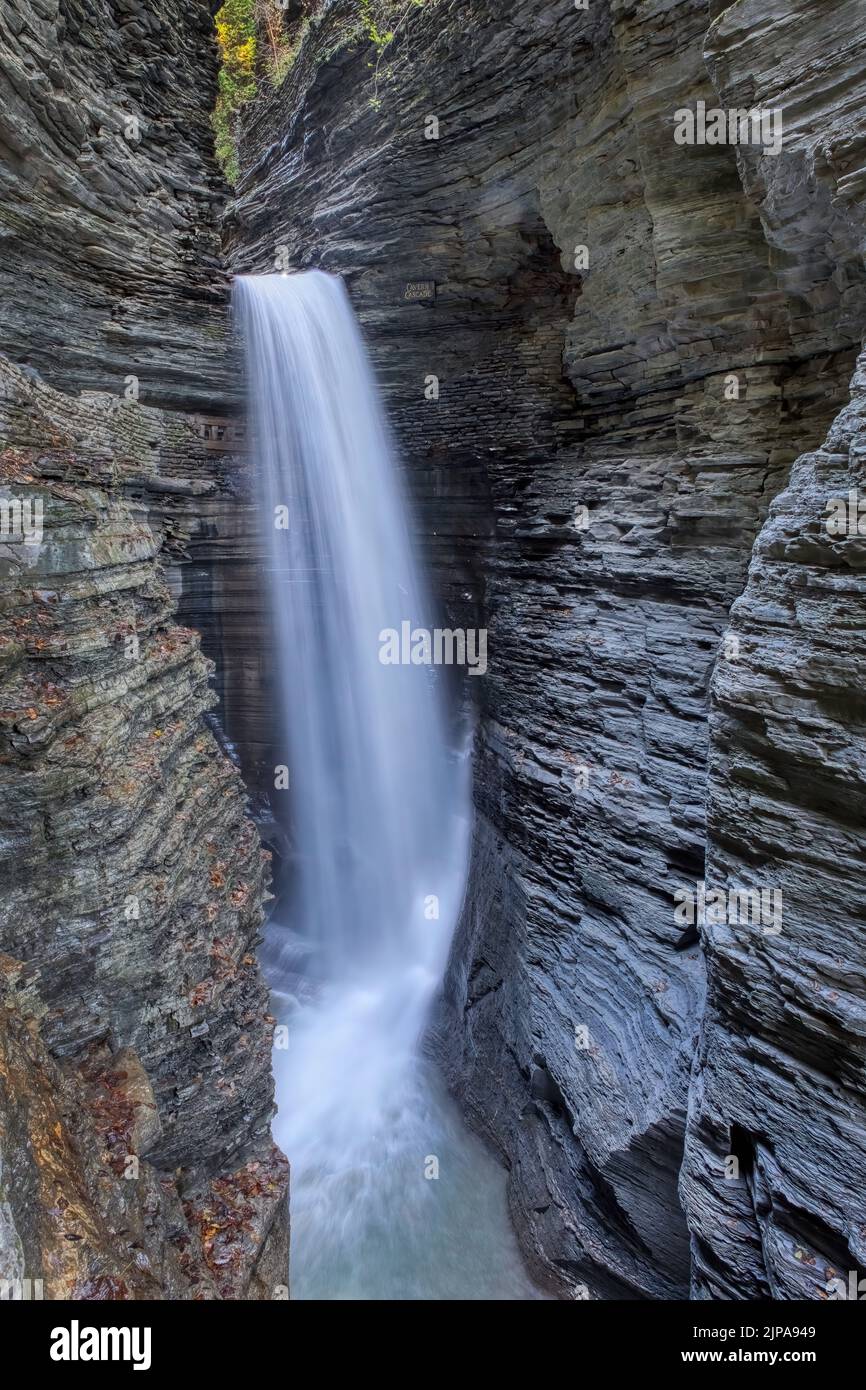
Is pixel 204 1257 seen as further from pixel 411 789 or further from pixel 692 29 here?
pixel 692 29

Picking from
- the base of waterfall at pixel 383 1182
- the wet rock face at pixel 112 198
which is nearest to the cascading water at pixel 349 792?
the base of waterfall at pixel 383 1182

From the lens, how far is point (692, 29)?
658 cm

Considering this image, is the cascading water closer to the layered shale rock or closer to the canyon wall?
the canyon wall

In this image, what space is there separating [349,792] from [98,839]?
28.8 feet

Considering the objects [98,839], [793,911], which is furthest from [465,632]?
[793,911]

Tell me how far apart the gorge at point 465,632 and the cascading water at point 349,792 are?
0.11 metres

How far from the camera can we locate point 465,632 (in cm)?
1277

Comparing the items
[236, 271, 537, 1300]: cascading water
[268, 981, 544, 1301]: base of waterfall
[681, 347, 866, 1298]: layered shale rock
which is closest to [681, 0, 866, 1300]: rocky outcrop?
[681, 347, 866, 1298]: layered shale rock

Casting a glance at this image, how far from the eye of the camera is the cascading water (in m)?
9.77

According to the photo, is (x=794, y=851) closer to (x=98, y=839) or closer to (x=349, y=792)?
(x=98, y=839)

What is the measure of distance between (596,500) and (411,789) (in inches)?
289
